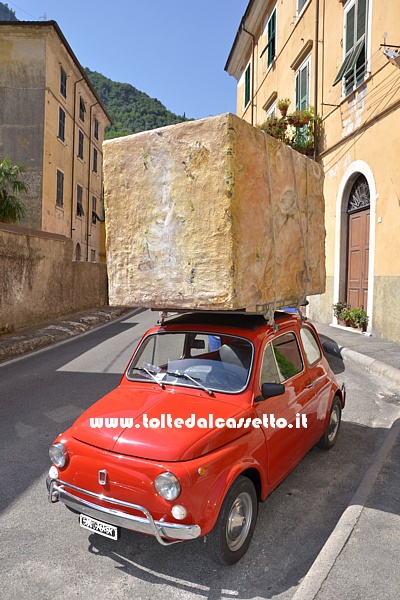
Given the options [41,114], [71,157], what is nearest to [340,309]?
[41,114]

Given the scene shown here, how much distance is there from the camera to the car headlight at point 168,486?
270cm

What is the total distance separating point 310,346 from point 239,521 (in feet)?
7.19

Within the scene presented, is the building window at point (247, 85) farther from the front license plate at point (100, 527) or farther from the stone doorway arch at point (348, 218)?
the front license plate at point (100, 527)

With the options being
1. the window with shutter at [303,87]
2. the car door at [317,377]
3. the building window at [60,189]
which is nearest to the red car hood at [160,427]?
the car door at [317,377]

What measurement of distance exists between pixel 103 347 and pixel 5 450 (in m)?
6.73

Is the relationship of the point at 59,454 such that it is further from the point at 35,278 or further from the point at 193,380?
the point at 35,278

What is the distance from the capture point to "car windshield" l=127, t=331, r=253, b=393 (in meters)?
3.63

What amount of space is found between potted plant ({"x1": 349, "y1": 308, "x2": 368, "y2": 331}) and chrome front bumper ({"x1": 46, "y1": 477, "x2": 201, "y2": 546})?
37.3ft

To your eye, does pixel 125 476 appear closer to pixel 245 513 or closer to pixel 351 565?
pixel 245 513

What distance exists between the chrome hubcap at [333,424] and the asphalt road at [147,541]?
16 centimetres

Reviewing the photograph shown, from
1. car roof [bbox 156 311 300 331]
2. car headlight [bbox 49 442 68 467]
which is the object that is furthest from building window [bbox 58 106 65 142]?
car headlight [bbox 49 442 68 467]

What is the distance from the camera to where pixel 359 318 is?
13062 mm

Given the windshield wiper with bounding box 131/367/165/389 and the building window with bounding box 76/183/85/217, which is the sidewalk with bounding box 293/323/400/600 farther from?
the building window with bounding box 76/183/85/217

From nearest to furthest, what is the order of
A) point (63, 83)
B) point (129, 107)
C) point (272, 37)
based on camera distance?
point (272, 37)
point (63, 83)
point (129, 107)
